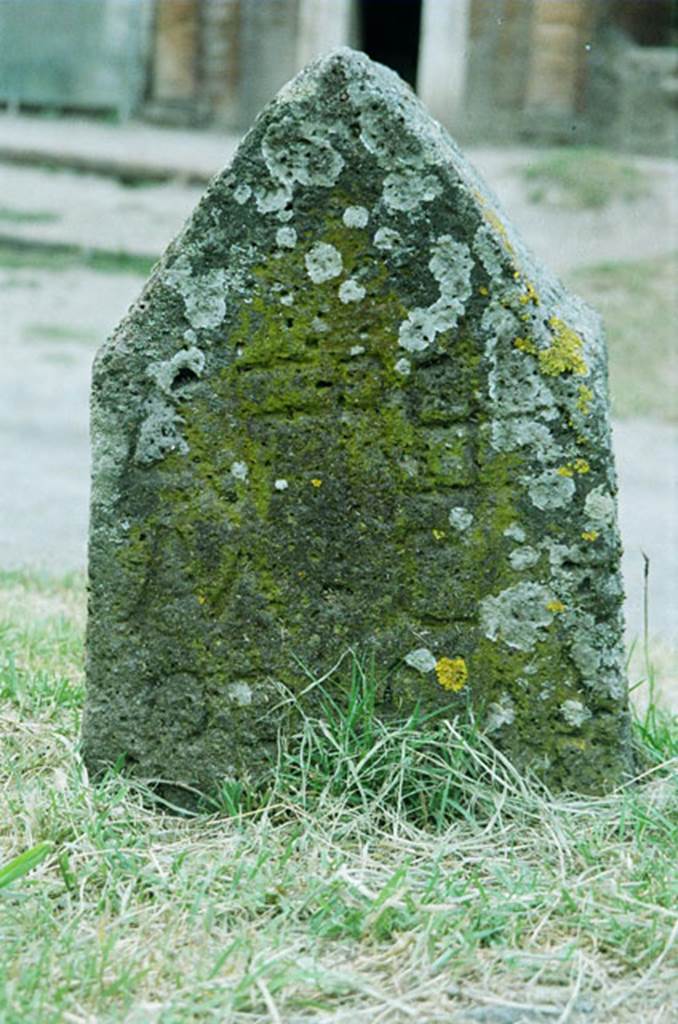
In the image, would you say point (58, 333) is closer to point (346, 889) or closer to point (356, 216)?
point (356, 216)

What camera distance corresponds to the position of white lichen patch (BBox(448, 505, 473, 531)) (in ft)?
10.00

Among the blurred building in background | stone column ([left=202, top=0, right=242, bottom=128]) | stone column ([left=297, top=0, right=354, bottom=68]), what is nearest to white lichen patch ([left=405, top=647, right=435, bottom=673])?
the blurred building in background

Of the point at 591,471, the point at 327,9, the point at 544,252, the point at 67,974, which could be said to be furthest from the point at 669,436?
the point at 327,9

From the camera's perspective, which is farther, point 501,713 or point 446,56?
point 446,56

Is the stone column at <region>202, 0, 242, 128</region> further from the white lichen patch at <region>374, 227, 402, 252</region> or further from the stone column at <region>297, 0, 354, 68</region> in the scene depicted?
the white lichen patch at <region>374, 227, 402, 252</region>

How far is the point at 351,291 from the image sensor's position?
302 centimetres

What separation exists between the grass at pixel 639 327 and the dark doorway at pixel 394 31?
991cm

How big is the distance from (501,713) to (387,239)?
98 centimetres

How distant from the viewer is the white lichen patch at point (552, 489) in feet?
9.83

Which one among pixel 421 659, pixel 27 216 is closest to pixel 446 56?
pixel 27 216

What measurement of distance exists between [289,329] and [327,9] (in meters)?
14.2

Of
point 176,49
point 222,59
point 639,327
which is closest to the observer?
point 639,327

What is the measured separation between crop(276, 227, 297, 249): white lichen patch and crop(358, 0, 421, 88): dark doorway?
19.2 m

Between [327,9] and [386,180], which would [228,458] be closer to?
[386,180]
